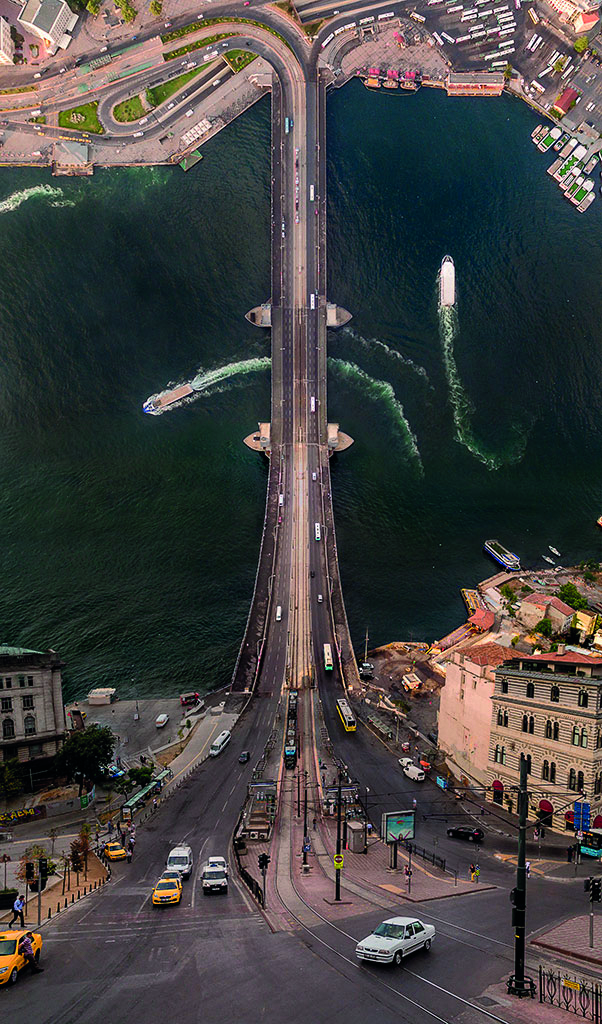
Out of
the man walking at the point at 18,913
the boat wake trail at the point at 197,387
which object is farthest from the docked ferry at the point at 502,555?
the man walking at the point at 18,913

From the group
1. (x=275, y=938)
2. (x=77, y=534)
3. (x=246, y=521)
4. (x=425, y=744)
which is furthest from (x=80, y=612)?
(x=275, y=938)

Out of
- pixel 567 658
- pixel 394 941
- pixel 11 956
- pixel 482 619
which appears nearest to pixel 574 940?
pixel 394 941

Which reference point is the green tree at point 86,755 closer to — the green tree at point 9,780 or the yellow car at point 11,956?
the green tree at point 9,780

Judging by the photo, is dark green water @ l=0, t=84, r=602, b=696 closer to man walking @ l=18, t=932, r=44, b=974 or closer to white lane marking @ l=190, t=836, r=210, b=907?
white lane marking @ l=190, t=836, r=210, b=907

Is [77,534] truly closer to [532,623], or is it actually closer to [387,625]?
[387,625]

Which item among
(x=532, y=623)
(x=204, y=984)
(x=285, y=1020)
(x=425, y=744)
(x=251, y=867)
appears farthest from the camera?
(x=532, y=623)

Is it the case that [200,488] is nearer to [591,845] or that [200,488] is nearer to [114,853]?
[114,853]
